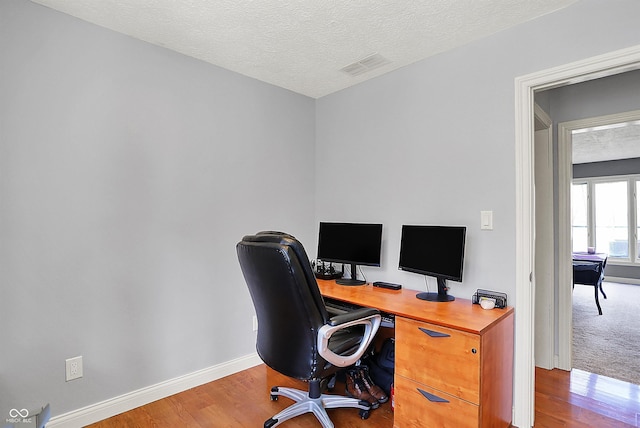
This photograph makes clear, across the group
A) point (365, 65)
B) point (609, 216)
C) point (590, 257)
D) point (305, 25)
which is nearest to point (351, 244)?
point (365, 65)

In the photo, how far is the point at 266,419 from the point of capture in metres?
2.13

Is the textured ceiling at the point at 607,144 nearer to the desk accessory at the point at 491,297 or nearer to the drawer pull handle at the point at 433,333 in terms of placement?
the desk accessory at the point at 491,297

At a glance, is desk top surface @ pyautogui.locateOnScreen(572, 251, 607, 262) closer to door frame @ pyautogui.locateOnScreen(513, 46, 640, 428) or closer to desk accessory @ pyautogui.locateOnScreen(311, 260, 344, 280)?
door frame @ pyautogui.locateOnScreen(513, 46, 640, 428)

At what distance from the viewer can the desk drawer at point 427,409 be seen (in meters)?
1.69

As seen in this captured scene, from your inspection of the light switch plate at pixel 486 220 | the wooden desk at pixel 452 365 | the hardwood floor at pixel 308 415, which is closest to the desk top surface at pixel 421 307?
the wooden desk at pixel 452 365

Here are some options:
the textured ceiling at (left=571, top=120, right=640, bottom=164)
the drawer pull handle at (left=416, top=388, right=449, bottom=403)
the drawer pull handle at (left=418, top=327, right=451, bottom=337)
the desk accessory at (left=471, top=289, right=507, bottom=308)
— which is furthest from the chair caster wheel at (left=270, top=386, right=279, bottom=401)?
the textured ceiling at (left=571, top=120, right=640, bottom=164)

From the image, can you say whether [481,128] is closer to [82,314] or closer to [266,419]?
[266,419]

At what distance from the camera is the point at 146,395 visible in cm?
230

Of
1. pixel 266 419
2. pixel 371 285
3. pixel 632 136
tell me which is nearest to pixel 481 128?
pixel 371 285

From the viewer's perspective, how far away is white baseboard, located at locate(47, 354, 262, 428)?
6.60 feet

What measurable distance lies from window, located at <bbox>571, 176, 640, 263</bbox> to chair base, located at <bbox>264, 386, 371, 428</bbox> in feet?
23.5

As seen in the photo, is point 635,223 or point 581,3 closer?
point 581,3

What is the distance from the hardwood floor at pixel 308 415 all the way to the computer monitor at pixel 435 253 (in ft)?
2.98

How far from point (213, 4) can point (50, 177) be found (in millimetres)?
1352
